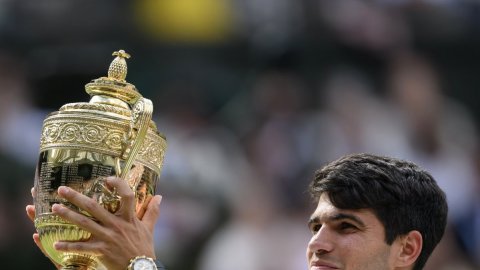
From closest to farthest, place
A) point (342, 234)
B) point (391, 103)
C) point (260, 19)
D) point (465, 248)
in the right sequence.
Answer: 1. point (342, 234)
2. point (465, 248)
3. point (391, 103)
4. point (260, 19)

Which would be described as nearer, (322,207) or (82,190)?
(82,190)

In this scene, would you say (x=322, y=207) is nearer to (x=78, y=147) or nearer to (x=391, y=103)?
(x=78, y=147)

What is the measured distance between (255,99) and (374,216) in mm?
7125

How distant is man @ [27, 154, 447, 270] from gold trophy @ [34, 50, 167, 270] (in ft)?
0.74

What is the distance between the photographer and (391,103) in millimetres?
11195

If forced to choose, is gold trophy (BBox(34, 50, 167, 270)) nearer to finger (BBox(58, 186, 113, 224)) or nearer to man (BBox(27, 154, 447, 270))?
finger (BBox(58, 186, 113, 224))

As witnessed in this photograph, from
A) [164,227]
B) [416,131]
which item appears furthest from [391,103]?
[164,227]

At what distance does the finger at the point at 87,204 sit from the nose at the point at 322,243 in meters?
0.81

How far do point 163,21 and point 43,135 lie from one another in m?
8.25

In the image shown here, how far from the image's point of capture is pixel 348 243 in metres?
4.33

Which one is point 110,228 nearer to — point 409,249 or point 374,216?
point 374,216

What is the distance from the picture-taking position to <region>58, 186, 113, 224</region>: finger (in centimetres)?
394

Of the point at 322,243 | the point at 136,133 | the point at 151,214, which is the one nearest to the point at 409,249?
the point at 322,243

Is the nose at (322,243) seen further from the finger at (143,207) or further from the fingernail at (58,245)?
the fingernail at (58,245)
